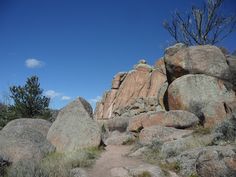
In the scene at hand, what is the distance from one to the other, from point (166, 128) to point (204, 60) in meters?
7.88

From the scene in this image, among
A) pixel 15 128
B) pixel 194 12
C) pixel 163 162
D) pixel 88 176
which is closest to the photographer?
pixel 88 176

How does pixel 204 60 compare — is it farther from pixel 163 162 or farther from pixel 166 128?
pixel 163 162

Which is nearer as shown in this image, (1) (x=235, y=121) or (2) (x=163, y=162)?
(2) (x=163, y=162)

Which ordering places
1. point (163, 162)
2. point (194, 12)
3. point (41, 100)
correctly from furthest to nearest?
point (194, 12)
point (41, 100)
point (163, 162)

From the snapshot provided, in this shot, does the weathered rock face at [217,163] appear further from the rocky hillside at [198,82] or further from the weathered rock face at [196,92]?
the weathered rock face at [196,92]

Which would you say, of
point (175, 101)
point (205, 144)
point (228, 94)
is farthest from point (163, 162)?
point (228, 94)

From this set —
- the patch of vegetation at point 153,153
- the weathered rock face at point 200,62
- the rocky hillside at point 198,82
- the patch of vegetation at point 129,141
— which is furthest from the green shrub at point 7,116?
the patch of vegetation at point 153,153

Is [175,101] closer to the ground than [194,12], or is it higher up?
closer to the ground

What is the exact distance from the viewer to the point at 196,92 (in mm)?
21172

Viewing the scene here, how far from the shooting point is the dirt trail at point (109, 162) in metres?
11.5

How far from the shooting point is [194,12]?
123 ft

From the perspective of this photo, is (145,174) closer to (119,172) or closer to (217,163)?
(119,172)

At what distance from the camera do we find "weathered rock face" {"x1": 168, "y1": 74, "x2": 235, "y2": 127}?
20719 millimetres

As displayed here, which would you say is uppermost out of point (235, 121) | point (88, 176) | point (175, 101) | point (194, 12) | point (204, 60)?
point (194, 12)
